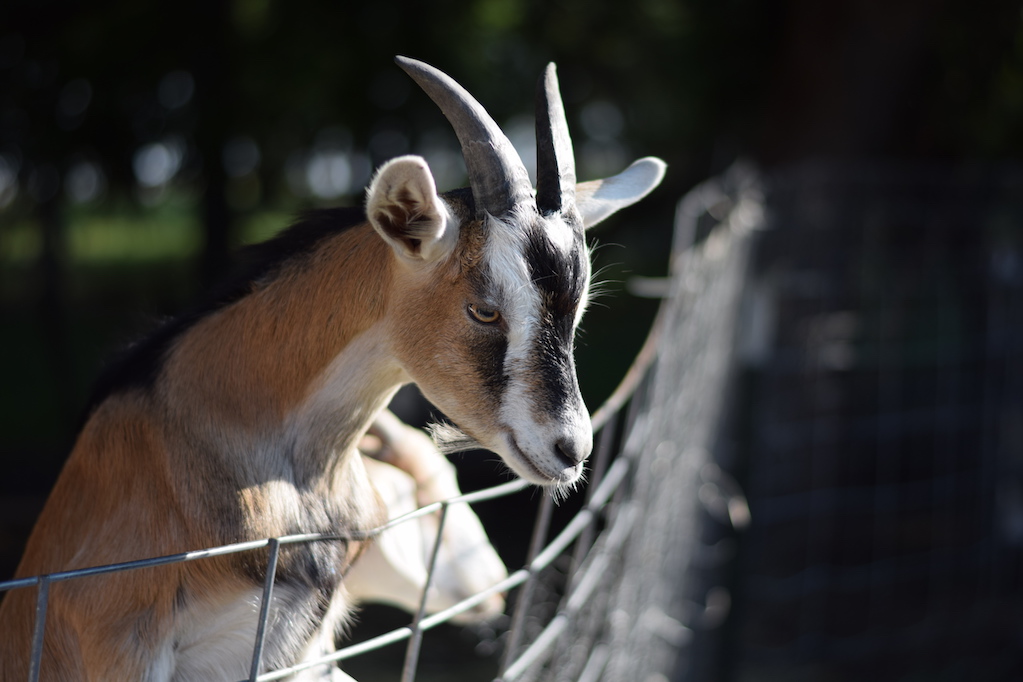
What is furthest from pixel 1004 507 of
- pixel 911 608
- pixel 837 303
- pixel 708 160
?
pixel 708 160

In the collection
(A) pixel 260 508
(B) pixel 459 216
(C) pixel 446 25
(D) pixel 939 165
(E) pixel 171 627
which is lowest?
(E) pixel 171 627

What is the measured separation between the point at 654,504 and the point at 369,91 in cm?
556

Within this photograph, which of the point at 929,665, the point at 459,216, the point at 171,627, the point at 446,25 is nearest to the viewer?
the point at 171,627

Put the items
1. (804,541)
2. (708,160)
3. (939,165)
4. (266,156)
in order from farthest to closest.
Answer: (708,160) < (266,156) < (939,165) < (804,541)

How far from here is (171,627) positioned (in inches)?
67.9

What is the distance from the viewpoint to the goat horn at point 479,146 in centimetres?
172

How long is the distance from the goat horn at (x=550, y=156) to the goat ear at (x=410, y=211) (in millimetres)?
202

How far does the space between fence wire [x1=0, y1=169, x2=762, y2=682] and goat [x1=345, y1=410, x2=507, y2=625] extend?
0.17m

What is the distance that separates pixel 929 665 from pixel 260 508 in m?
4.14

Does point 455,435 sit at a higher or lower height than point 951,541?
higher

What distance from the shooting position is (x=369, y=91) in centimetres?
740

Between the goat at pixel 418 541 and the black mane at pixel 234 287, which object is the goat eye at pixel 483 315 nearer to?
the black mane at pixel 234 287

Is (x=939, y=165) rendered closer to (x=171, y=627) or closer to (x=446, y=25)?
(x=446, y=25)

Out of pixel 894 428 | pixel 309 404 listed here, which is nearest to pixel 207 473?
pixel 309 404
